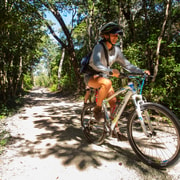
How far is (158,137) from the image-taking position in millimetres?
2562

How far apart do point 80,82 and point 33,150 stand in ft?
29.7

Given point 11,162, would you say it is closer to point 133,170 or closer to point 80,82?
point 133,170

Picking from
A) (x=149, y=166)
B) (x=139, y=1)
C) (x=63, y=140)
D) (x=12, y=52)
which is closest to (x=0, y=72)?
(x=12, y=52)

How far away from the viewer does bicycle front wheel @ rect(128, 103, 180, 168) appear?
2102mm

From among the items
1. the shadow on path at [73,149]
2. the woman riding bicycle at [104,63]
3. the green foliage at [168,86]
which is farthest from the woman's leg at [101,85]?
the green foliage at [168,86]

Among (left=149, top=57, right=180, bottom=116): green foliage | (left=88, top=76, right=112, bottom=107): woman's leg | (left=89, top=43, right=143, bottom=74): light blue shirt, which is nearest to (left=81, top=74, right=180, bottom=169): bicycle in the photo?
(left=88, top=76, right=112, bottom=107): woman's leg

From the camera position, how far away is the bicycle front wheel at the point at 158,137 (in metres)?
2.10

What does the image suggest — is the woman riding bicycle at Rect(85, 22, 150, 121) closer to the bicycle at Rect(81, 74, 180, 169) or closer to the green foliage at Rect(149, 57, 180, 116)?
the bicycle at Rect(81, 74, 180, 169)

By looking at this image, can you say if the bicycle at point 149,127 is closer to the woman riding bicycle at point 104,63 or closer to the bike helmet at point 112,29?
the woman riding bicycle at point 104,63

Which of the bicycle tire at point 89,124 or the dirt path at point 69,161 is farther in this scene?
the bicycle tire at point 89,124

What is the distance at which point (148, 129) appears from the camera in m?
2.47

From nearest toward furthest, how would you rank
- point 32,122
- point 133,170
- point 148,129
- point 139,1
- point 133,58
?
point 133,170 → point 148,129 → point 32,122 → point 133,58 → point 139,1

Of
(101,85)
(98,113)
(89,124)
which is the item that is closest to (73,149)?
(89,124)

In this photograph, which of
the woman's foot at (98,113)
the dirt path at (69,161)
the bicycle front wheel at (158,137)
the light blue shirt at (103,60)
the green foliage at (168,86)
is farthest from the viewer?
the green foliage at (168,86)
